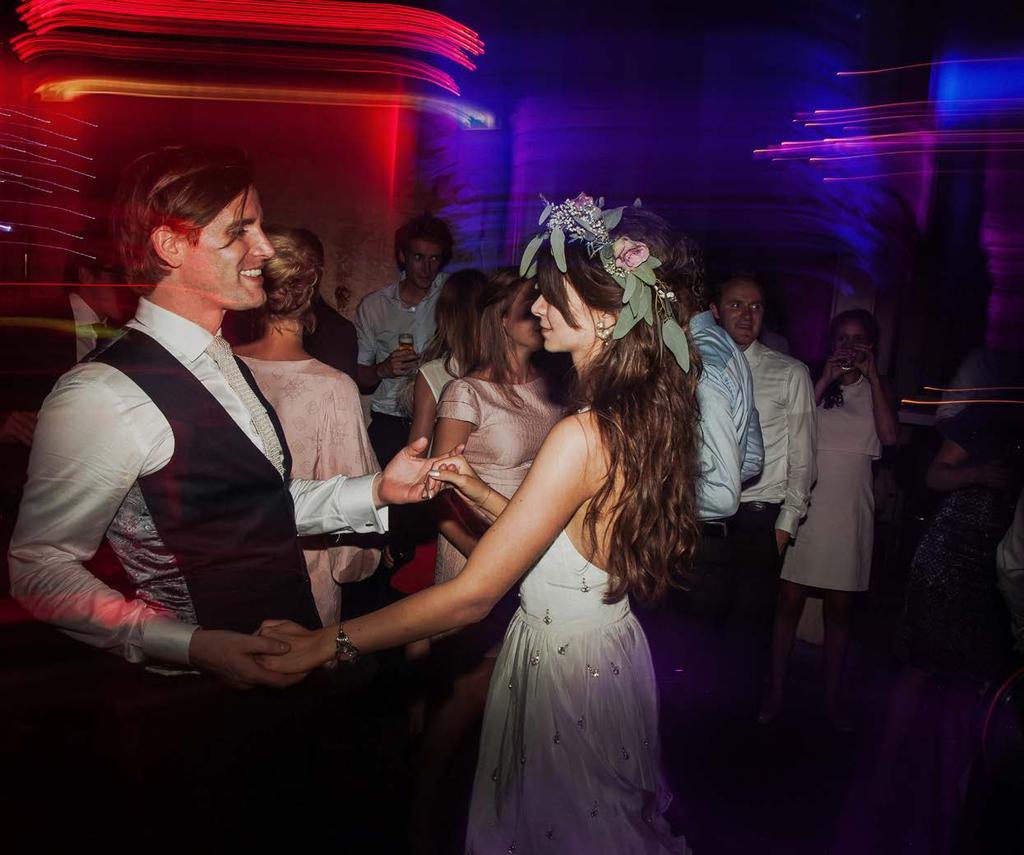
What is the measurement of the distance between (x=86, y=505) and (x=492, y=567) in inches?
32.1

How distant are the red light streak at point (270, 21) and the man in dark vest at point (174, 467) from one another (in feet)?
11.3

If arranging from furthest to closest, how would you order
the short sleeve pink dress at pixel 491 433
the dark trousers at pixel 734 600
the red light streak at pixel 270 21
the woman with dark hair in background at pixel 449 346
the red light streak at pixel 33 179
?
1. the red light streak at pixel 33 179
2. the red light streak at pixel 270 21
3. the dark trousers at pixel 734 600
4. the woman with dark hair in background at pixel 449 346
5. the short sleeve pink dress at pixel 491 433

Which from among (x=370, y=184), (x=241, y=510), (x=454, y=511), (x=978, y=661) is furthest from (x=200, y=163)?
(x=370, y=184)

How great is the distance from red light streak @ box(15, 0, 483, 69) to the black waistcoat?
3744 mm

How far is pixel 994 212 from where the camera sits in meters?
5.86

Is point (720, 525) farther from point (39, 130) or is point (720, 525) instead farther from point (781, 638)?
point (39, 130)

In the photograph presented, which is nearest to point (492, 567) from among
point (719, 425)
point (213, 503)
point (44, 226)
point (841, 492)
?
point (213, 503)

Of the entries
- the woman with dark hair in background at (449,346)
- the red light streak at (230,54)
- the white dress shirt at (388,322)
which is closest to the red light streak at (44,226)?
the red light streak at (230,54)

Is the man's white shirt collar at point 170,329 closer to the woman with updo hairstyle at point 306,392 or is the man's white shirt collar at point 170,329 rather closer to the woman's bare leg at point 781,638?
the woman with updo hairstyle at point 306,392

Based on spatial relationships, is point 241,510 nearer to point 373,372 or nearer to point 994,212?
point 373,372

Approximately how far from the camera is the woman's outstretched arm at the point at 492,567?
1.67m

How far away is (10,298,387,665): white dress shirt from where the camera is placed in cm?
150

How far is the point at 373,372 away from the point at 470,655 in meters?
2.27

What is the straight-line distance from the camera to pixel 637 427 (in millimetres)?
1804
